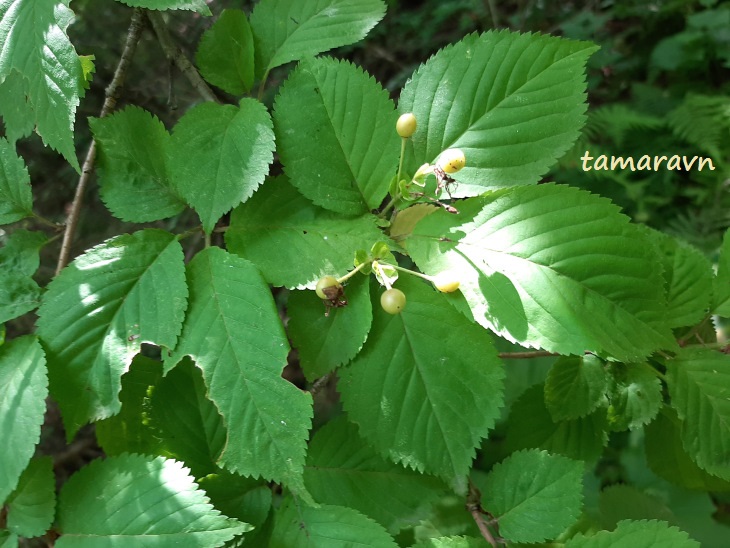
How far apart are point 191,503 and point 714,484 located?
3.68 feet

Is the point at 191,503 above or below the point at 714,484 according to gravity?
above

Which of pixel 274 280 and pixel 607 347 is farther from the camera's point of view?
pixel 274 280

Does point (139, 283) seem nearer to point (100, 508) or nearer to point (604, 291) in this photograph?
point (100, 508)

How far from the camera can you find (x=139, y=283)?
100 centimetres

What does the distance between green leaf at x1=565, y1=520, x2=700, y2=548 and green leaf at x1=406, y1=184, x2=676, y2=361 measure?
32 centimetres

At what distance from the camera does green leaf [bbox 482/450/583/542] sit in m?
0.98

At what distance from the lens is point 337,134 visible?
3.43ft

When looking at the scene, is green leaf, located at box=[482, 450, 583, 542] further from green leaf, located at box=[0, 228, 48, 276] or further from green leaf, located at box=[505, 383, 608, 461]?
green leaf, located at box=[0, 228, 48, 276]

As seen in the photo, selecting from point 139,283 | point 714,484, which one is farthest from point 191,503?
point 714,484

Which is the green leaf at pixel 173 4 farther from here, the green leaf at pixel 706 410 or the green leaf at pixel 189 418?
the green leaf at pixel 706 410

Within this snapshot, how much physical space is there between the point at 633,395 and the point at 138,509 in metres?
0.90

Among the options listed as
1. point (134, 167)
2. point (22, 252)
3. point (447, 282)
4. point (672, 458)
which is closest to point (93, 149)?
point (134, 167)

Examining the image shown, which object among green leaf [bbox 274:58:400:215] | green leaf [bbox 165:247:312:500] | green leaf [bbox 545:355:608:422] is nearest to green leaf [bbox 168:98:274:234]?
green leaf [bbox 274:58:400:215]

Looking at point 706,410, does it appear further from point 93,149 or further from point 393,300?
point 93,149
